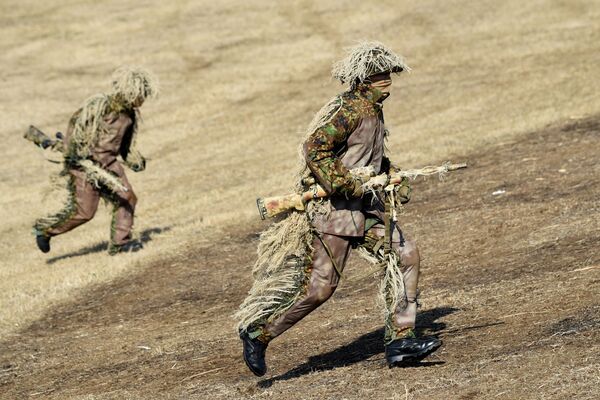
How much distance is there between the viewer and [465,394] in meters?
7.34

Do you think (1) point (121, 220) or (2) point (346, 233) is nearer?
(2) point (346, 233)

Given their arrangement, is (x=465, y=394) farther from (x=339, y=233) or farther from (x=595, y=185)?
(x=595, y=185)

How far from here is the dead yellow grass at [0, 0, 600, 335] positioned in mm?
16891

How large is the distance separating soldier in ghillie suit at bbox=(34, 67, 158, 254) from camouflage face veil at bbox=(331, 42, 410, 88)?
610 centimetres

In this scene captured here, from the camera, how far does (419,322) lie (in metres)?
9.55

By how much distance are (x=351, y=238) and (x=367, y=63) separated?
128 centimetres

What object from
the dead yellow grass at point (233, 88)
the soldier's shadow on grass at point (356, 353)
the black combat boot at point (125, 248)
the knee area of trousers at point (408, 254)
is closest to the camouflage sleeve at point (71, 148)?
the black combat boot at point (125, 248)

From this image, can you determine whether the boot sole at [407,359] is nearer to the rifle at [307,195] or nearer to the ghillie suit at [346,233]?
the ghillie suit at [346,233]

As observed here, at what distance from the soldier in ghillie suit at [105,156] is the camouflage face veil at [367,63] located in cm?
610

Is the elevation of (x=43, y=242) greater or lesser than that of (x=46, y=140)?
lesser

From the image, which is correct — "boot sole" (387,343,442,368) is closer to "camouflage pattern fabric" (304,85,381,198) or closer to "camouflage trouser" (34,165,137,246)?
"camouflage pattern fabric" (304,85,381,198)

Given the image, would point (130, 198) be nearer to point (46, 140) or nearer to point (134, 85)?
point (46, 140)

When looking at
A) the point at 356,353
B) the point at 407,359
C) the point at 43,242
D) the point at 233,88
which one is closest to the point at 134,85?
the point at 43,242

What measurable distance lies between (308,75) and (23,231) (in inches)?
399
